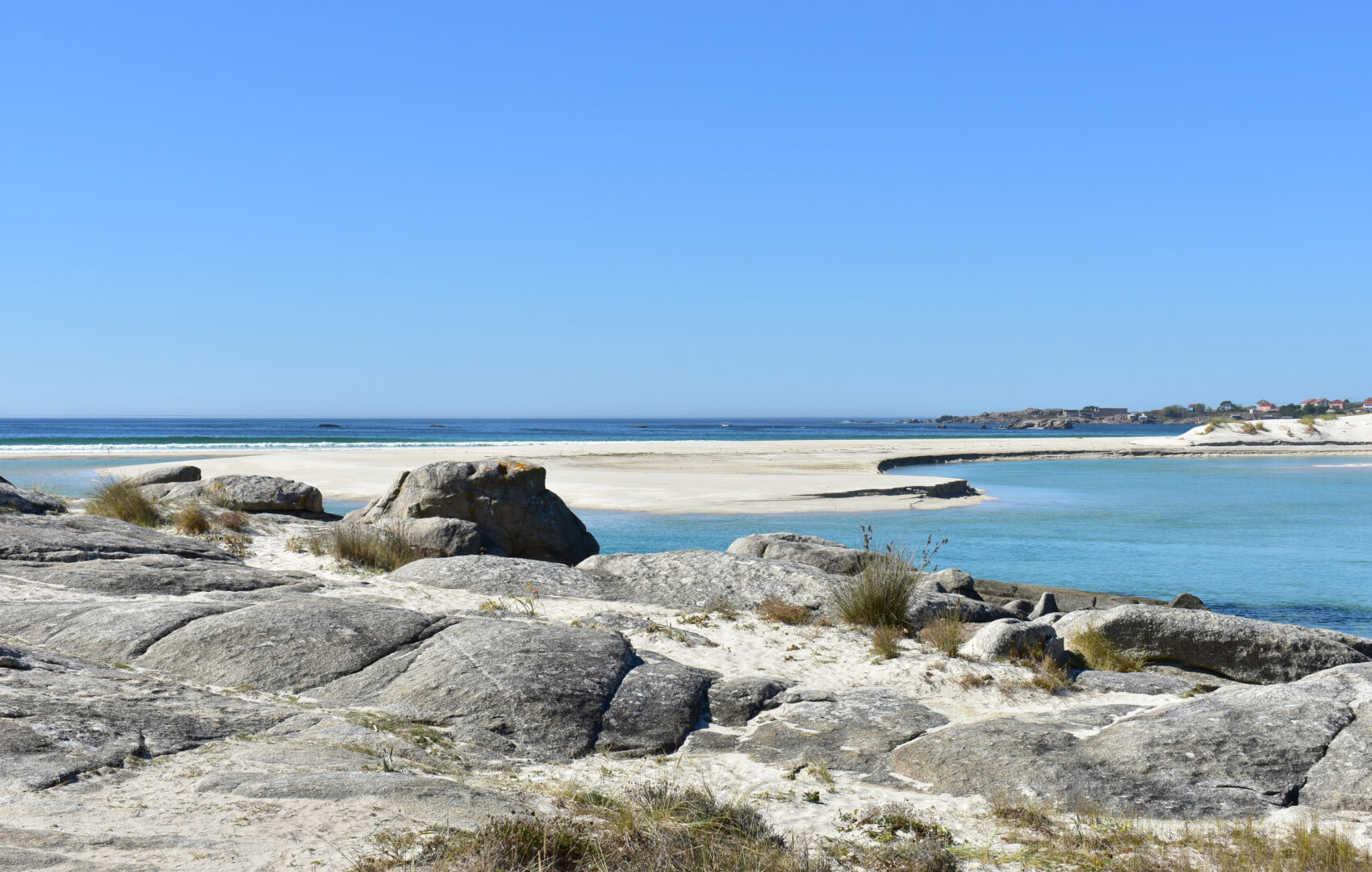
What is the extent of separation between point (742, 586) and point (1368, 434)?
8209 centimetres

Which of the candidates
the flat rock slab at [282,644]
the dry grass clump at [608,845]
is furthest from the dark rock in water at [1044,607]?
the dry grass clump at [608,845]

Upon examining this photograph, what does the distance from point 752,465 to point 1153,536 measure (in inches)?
917

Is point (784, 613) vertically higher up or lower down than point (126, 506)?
lower down

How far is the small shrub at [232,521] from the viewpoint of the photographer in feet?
50.3

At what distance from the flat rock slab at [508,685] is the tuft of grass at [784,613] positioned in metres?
2.81

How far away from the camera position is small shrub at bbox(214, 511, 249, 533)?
1534cm

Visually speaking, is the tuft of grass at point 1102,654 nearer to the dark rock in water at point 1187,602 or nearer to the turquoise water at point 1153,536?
the dark rock in water at point 1187,602

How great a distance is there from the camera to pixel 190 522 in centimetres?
1509

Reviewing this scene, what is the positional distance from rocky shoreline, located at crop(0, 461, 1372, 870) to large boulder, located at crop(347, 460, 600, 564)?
11.4 feet

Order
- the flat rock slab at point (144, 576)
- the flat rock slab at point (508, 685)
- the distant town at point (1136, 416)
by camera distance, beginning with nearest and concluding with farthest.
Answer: the flat rock slab at point (508, 685) < the flat rock slab at point (144, 576) < the distant town at point (1136, 416)

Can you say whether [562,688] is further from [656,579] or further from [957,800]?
[656,579]

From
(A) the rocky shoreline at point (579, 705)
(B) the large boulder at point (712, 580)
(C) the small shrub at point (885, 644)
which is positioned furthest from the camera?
(B) the large boulder at point (712, 580)

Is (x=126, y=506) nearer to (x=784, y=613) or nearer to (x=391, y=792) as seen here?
(x=784, y=613)

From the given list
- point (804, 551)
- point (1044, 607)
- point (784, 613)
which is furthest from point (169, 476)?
point (1044, 607)
